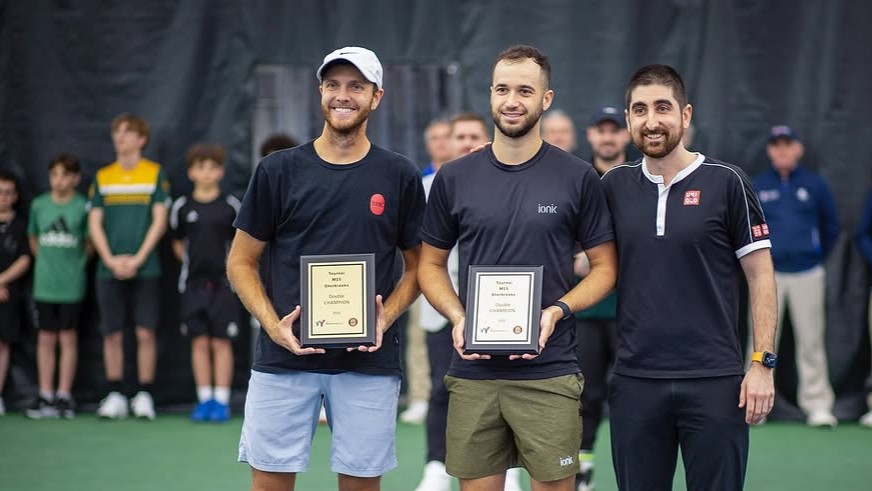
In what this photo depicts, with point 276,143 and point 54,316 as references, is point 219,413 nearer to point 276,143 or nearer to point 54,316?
point 54,316

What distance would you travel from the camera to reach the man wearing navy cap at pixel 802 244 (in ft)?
25.8

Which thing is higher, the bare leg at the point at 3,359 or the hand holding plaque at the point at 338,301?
the hand holding plaque at the point at 338,301

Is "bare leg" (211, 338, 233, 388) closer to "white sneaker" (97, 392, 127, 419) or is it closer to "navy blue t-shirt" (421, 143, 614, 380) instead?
"white sneaker" (97, 392, 127, 419)

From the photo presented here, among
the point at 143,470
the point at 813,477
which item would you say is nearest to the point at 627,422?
the point at 813,477

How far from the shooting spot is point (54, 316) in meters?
8.30

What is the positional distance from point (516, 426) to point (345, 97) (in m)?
1.21

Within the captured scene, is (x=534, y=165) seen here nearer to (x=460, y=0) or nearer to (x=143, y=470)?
(x=143, y=470)

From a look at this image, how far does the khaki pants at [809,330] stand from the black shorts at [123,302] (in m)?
4.14

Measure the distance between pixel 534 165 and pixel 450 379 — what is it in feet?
2.47

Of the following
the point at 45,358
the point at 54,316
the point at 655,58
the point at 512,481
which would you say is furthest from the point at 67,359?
the point at 655,58

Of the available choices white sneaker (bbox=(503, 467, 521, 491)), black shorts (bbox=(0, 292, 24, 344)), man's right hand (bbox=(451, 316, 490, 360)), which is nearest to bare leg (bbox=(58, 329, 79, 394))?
black shorts (bbox=(0, 292, 24, 344))

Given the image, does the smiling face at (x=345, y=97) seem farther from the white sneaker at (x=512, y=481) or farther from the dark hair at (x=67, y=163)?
the dark hair at (x=67, y=163)

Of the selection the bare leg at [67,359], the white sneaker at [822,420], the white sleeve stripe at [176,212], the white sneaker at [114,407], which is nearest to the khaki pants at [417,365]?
the white sleeve stripe at [176,212]

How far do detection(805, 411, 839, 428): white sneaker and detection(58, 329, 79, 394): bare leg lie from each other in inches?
196
